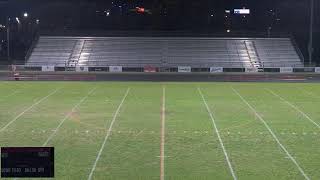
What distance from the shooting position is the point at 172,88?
3753cm

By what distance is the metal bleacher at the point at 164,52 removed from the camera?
5703 cm

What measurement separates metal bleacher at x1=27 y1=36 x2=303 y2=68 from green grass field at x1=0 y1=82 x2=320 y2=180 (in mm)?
21308

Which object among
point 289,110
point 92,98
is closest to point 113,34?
point 92,98

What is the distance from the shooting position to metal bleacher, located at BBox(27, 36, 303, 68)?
187 ft

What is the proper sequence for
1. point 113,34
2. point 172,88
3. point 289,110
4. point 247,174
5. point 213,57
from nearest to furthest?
1. point 247,174
2. point 289,110
3. point 172,88
4. point 213,57
5. point 113,34

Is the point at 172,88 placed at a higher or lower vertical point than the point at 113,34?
lower

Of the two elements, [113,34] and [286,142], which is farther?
[113,34]

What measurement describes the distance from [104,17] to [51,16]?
5696 mm

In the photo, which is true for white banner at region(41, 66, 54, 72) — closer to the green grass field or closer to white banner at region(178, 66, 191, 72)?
white banner at region(178, 66, 191, 72)

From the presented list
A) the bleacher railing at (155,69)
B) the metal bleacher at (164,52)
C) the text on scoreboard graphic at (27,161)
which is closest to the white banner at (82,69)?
the bleacher railing at (155,69)

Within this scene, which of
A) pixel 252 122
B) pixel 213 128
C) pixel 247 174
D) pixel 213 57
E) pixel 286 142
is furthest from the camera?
pixel 213 57

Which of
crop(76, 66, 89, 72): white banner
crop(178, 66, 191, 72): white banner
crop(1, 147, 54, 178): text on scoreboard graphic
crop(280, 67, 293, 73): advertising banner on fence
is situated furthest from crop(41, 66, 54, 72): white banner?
crop(1, 147, 54, 178): text on scoreboard graphic

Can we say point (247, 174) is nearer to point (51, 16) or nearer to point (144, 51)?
point (144, 51)

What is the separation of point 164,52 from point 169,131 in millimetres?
38926
